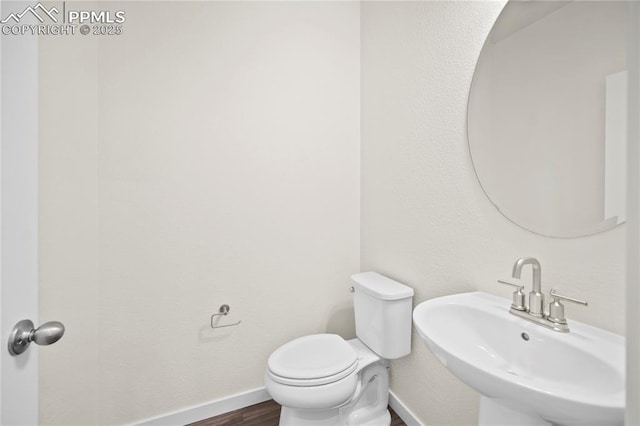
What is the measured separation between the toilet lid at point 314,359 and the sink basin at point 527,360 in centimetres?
58

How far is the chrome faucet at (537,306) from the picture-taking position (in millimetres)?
880

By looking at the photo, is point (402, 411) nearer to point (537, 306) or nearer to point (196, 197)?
point (537, 306)

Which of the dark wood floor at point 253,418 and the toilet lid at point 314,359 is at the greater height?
the toilet lid at point 314,359

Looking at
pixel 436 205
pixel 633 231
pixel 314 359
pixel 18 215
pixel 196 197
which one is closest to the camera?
pixel 633 231

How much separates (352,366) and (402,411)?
51cm

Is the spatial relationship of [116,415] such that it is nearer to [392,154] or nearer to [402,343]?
[402,343]

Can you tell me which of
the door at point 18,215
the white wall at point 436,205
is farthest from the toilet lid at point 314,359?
the door at point 18,215

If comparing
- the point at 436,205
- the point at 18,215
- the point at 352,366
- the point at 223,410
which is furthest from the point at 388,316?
the point at 18,215

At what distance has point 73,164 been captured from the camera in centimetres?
121

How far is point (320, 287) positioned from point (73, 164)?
137 centimetres

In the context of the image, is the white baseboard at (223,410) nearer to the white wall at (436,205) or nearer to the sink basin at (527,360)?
the white wall at (436,205)

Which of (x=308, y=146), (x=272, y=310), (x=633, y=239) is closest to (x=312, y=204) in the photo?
(x=308, y=146)

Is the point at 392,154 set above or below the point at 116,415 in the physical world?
above

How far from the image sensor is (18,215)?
0.57 m
